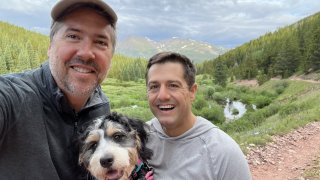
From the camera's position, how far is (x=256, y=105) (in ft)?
183

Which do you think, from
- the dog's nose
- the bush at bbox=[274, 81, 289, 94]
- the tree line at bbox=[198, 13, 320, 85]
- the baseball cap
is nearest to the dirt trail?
the dog's nose

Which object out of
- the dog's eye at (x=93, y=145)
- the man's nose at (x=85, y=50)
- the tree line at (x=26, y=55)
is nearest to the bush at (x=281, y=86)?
the tree line at (x=26, y=55)

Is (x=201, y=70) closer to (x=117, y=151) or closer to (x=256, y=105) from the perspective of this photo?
(x=256, y=105)

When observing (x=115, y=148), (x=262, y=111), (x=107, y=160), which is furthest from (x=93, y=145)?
(x=262, y=111)

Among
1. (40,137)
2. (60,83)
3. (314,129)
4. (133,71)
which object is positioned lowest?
(133,71)

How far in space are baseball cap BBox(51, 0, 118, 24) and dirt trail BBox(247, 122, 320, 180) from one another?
29.9ft

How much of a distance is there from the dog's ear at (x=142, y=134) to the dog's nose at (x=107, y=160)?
19.2 inches

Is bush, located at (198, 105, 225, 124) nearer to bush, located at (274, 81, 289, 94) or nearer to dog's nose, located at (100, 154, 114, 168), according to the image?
bush, located at (274, 81, 289, 94)

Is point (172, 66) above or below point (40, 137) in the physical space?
above

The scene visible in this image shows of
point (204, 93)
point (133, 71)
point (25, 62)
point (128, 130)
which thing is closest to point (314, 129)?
point (128, 130)

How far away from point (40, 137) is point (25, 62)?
101594 mm

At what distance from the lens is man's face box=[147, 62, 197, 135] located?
13.7 feet

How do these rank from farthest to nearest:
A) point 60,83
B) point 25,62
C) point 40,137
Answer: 1. point 25,62
2. point 60,83
3. point 40,137

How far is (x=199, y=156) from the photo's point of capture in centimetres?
391
